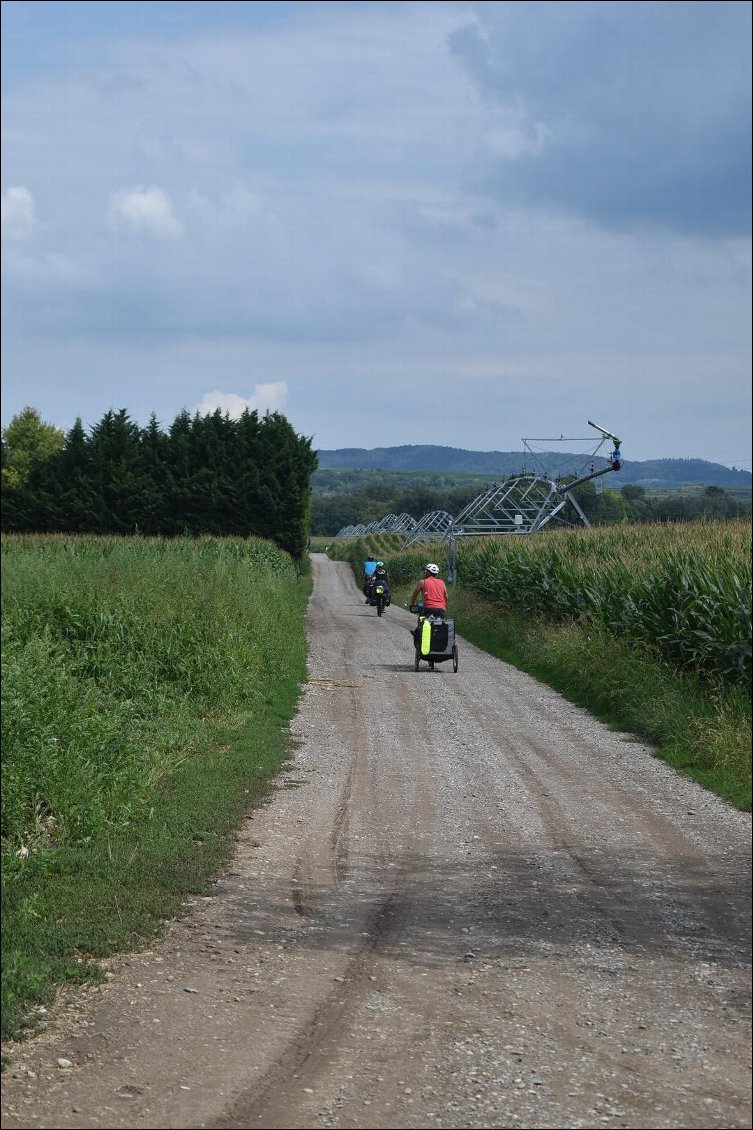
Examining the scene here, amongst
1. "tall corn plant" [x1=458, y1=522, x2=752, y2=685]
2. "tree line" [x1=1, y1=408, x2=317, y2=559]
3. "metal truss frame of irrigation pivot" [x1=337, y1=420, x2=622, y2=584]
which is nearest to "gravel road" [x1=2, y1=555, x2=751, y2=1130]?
"tall corn plant" [x1=458, y1=522, x2=752, y2=685]

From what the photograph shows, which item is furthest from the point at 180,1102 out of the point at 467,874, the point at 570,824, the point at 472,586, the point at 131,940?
the point at 472,586

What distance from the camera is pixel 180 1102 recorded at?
179 inches

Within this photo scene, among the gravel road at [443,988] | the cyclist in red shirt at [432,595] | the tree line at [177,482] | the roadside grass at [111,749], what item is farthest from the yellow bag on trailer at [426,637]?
the tree line at [177,482]

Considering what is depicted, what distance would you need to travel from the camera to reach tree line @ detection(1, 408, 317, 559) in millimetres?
54812

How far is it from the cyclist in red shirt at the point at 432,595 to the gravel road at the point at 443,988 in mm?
11807

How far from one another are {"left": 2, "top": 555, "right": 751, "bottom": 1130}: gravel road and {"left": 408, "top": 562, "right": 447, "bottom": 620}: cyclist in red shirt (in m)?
11.8

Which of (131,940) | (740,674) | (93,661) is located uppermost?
(740,674)

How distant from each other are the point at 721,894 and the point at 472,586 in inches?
1213

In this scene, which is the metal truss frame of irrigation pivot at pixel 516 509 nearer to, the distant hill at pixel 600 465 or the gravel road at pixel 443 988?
the distant hill at pixel 600 465

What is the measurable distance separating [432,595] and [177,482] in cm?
3841

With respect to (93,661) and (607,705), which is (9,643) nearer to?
(93,661)

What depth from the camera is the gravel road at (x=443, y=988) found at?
404 cm

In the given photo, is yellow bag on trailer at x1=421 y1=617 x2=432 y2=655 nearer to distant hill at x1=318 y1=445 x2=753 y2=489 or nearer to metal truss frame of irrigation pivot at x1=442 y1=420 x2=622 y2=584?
distant hill at x1=318 y1=445 x2=753 y2=489

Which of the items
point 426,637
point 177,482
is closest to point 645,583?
point 426,637
